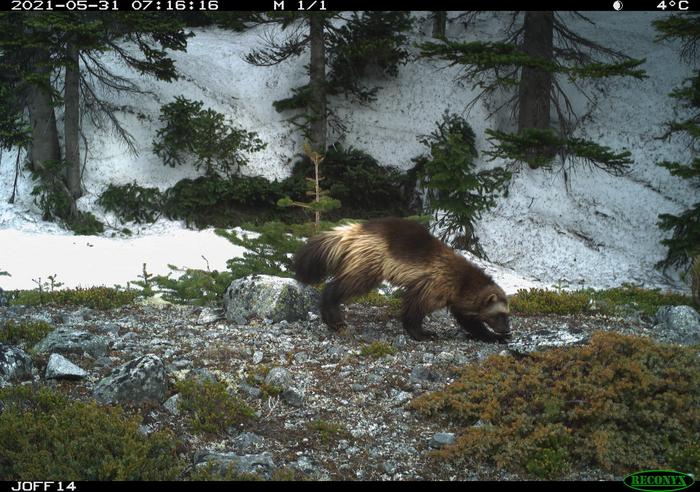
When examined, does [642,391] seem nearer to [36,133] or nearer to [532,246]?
[532,246]

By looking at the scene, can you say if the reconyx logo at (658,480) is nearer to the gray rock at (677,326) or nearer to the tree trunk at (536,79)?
the gray rock at (677,326)

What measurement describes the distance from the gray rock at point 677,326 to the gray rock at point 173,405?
230 inches

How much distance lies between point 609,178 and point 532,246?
343cm

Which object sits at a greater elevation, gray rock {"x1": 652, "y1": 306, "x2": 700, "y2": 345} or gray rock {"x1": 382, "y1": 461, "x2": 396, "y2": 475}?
gray rock {"x1": 652, "y1": 306, "x2": 700, "y2": 345}

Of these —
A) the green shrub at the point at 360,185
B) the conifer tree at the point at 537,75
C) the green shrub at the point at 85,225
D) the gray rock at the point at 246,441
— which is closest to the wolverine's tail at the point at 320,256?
the gray rock at the point at 246,441

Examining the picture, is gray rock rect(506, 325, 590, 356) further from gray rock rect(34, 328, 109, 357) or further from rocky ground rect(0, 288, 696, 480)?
gray rock rect(34, 328, 109, 357)

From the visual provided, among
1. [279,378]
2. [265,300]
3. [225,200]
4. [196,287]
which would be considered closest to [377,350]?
[279,378]

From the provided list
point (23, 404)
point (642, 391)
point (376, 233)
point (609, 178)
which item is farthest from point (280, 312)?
point (609, 178)

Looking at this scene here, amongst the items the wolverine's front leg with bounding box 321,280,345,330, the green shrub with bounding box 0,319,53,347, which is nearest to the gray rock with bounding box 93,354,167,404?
the green shrub with bounding box 0,319,53,347

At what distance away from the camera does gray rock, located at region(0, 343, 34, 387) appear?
5656mm

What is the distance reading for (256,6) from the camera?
18.1 metres

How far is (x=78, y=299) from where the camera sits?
371 inches

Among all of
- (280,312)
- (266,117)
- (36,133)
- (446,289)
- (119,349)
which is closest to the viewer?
(119,349)
